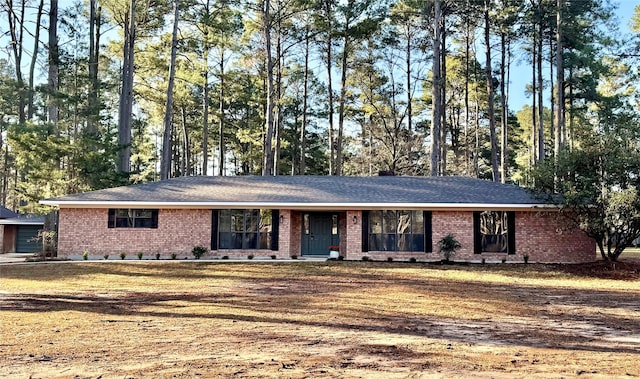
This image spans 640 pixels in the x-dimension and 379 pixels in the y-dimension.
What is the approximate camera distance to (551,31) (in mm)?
25891

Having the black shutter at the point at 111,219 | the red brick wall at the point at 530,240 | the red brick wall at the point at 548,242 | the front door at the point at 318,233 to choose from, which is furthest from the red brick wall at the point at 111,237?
the red brick wall at the point at 548,242

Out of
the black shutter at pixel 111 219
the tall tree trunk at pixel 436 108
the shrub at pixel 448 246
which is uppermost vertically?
the tall tree trunk at pixel 436 108

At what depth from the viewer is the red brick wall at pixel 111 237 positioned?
57.1 feet

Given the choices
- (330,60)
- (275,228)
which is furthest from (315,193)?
(330,60)

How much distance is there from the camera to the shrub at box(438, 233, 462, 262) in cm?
1666

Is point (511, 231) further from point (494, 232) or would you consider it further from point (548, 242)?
point (548, 242)

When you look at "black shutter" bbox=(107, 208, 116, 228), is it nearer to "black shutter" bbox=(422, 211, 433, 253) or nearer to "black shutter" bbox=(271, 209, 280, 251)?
"black shutter" bbox=(271, 209, 280, 251)

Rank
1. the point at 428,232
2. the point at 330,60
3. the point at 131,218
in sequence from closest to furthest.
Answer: the point at 428,232, the point at 131,218, the point at 330,60

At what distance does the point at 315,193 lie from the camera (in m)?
17.9

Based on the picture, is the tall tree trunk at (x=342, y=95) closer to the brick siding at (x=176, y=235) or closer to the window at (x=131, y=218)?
the brick siding at (x=176, y=235)

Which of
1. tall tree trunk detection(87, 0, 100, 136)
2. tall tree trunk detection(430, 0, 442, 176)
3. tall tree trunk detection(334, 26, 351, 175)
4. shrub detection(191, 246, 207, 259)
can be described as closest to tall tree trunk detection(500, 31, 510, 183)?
tall tree trunk detection(430, 0, 442, 176)

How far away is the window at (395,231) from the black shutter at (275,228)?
3.36m

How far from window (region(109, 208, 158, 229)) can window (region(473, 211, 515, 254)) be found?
11.8 m

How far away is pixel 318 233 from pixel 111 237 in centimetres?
773
